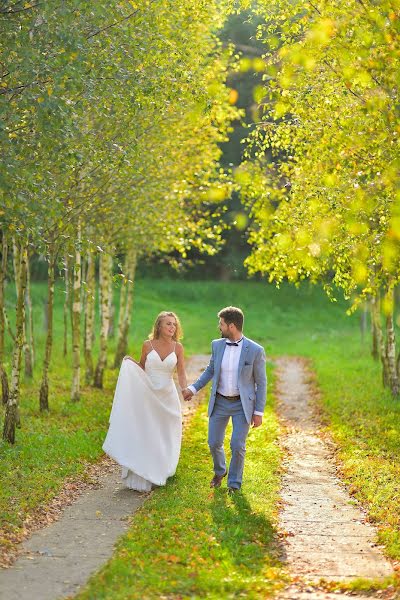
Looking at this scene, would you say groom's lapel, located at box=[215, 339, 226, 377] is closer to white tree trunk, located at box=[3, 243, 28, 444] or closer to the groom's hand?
the groom's hand

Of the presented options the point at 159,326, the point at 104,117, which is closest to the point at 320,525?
the point at 159,326

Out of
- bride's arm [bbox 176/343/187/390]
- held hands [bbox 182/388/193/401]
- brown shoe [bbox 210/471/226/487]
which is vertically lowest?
brown shoe [bbox 210/471/226/487]

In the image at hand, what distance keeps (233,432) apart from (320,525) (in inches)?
70.4

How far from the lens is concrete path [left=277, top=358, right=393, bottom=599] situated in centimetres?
984

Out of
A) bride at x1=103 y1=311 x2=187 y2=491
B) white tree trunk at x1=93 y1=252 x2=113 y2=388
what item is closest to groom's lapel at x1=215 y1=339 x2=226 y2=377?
bride at x1=103 y1=311 x2=187 y2=491

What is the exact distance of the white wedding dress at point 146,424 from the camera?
13.5m

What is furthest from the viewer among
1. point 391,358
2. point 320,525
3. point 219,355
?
point 391,358

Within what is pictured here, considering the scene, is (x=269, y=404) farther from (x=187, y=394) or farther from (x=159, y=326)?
(x=187, y=394)

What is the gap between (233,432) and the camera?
42.3 ft

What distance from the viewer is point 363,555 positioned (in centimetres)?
1041

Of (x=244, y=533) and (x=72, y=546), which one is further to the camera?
(x=244, y=533)

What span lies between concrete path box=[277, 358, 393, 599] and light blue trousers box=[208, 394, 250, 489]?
2.72 ft

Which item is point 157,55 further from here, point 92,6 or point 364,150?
point 364,150

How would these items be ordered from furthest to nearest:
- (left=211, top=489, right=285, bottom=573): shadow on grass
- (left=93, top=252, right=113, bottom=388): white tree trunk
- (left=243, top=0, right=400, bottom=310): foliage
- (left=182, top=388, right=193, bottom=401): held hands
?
(left=93, top=252, right=113, bottom=388): white tree trunk, (left=182, top=388, right=193, bottom=401): held hands, (left=243, top=0, right=400, bottom=310): foliage, (left=211, top=489, right=285, bottom=573): shadow on grass
